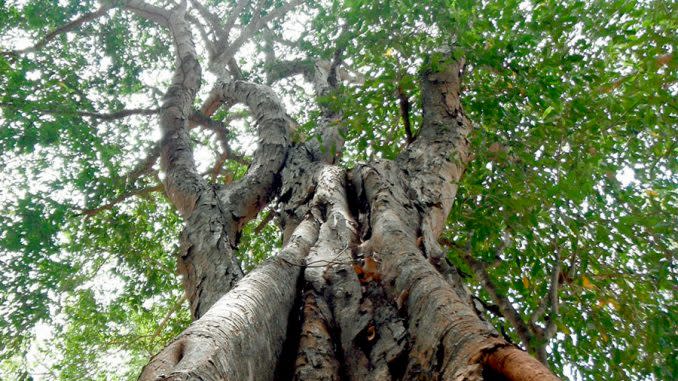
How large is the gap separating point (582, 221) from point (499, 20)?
174 cm

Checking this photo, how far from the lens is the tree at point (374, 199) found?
2.11 metres

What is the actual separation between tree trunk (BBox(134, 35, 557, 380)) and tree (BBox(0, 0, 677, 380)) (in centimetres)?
1

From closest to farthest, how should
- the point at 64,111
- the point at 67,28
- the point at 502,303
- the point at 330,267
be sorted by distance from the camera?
1. the point at 330,267
2. the point at 502,303
3. the point at 64,111
4. the point at 67,28

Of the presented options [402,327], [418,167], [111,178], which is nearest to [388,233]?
[402,327]

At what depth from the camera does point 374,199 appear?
339 cm

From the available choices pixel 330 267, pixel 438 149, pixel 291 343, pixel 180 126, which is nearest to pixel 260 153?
pixel 180 126

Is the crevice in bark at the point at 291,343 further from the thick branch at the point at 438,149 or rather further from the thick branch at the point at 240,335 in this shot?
the thick branch at the point at 438,149

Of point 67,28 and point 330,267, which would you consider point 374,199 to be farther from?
point 67,28

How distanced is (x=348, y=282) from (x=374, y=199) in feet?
3.02

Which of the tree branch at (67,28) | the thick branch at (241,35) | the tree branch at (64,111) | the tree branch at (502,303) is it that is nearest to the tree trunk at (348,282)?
the tree branch at (502,303)

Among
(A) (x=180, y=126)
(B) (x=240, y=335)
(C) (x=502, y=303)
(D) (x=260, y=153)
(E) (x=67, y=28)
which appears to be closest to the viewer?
(B) (x=240, y=335)

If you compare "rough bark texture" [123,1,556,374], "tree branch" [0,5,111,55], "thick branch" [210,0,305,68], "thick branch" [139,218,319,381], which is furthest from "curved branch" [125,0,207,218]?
"thick branch" [139,218,319,381]

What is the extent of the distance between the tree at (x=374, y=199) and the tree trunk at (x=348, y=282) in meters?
0.01

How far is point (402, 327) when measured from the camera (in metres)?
2.05
